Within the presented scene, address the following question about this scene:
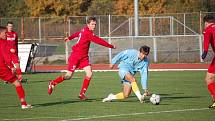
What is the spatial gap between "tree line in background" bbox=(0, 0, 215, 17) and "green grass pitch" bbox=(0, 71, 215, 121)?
123 feet

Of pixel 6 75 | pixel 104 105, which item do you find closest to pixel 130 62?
pixel 104 105

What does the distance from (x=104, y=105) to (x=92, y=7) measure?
55043 millimetres

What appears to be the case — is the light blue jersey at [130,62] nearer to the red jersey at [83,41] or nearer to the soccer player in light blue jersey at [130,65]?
the soccer player in light blue jersey at [130,65]

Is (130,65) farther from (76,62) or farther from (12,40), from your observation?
(12,40)

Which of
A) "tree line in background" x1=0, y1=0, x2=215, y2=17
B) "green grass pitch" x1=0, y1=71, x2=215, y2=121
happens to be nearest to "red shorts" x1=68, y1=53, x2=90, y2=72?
"green grass pitch" x1=0, y1=71, x2=215, y2=121

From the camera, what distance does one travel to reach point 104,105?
17156 millimetres

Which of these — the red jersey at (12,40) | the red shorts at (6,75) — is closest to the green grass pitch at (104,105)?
the red shorts at (6,75)

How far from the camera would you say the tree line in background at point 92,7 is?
2431 inches

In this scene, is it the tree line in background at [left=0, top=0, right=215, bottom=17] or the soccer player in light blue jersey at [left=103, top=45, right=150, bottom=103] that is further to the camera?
the tree line in background at [left=0, top=0, right=215, bottom=17]

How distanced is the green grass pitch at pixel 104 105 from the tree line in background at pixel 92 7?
3748 centimetres

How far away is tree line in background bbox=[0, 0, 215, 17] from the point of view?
61.8 metres

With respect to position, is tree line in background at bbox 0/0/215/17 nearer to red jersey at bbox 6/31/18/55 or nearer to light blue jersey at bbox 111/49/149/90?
red jersey at bbox 6/31/18/55

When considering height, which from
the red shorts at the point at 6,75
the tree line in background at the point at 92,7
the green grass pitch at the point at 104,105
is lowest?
the green grass pitch at the point at 104,105

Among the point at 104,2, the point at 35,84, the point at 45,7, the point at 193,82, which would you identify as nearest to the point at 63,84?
the point at 35,84
